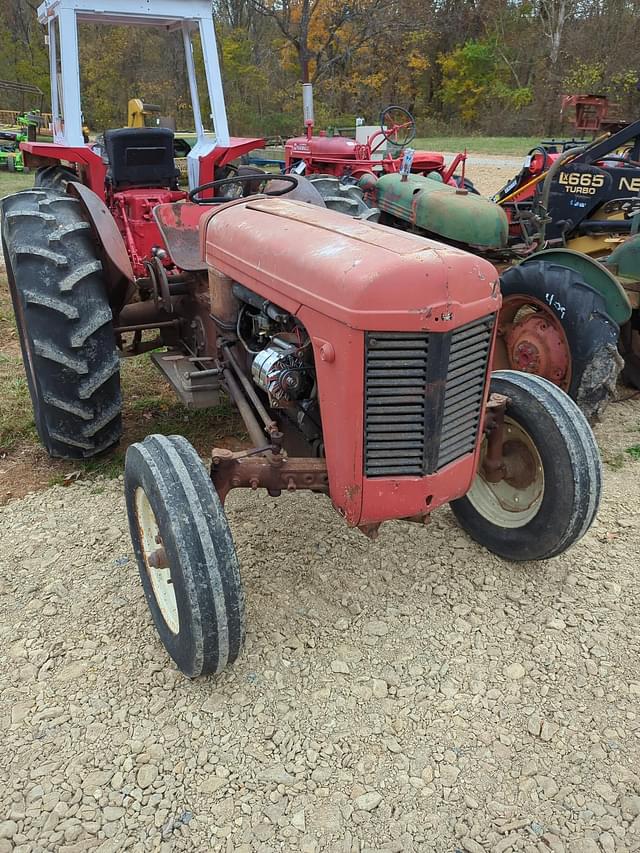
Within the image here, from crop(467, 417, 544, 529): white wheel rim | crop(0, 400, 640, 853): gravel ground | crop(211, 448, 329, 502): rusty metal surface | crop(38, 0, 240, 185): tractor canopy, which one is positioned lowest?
crop(0, 400, 640, 853): gravel ground

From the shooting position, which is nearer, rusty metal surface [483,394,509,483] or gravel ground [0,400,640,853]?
gravel ground [0,400,640,853]

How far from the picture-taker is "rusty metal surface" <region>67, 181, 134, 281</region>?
3.34 metres

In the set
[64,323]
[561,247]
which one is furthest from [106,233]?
[561,247]

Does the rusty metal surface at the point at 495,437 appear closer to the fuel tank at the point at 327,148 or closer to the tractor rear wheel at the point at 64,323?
the tractor rear wheel at the point at 64,323

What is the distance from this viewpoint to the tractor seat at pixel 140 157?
166 inches

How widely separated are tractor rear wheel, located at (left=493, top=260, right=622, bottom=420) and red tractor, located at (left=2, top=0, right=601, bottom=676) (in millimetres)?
1078

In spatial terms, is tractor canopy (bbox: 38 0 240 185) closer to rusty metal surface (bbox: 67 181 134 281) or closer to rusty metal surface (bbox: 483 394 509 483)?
rusty metal surface (bbox: 67 181 134 281)

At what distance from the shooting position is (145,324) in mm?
3887

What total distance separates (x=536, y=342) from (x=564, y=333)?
190mm

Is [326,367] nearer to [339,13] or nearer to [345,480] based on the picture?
[345,480]

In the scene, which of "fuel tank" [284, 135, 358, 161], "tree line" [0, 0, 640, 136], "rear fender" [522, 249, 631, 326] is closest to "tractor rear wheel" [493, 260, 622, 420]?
"rear fender" [522, 249, 631, 326]

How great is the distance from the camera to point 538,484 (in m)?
2.79

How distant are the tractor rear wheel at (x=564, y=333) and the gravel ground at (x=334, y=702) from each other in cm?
90

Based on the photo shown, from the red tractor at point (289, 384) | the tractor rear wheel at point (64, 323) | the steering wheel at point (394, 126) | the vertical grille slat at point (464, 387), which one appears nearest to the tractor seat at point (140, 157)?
the red tractor at point (289, 384)
